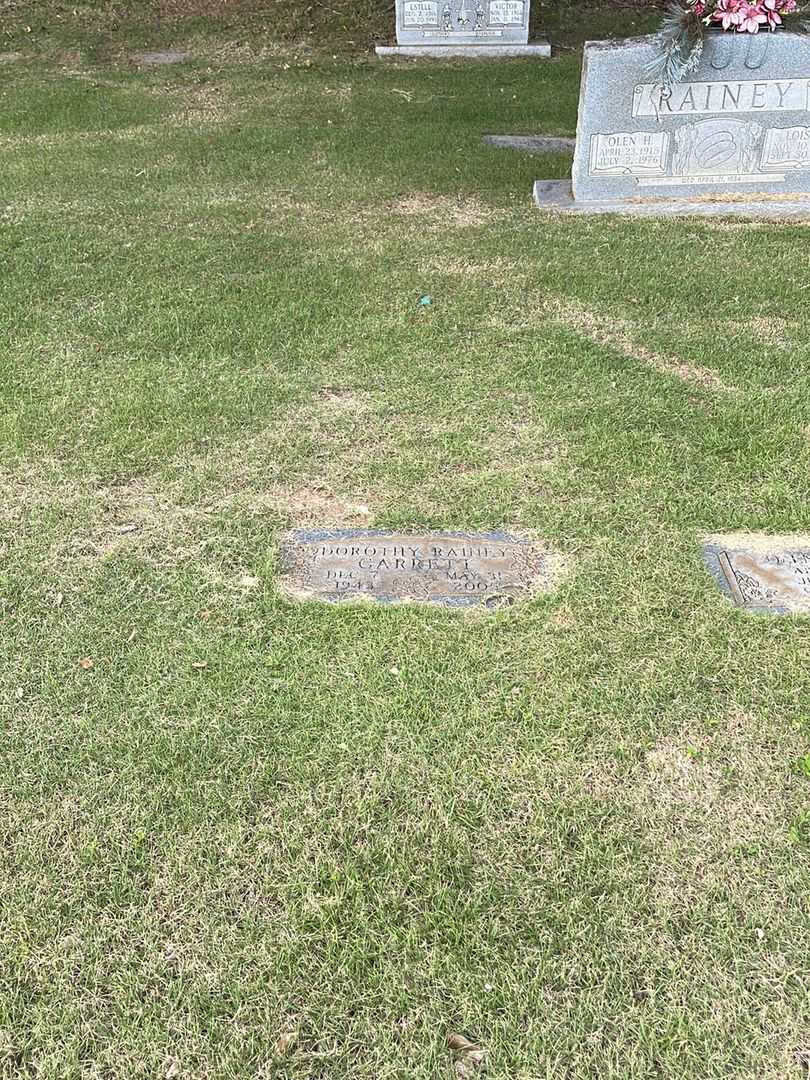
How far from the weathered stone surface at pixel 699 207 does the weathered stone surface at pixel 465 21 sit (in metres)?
6.51

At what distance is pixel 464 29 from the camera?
467 inches

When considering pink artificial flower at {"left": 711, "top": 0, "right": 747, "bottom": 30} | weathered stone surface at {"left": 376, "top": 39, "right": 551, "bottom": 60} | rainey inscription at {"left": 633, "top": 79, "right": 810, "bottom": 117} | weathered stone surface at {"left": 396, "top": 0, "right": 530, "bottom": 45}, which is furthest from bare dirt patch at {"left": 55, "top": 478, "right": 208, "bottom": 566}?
weathered stone surface at {"left": 396, "top": 0, "right": 530, "bottom": 45}

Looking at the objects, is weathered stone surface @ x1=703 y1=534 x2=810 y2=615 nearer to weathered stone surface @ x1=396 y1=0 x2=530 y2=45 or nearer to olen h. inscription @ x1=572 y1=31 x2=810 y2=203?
olen h. inscription @ x1=572 y1=31 x2=810 y2=203

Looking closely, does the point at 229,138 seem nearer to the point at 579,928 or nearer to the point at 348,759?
the point at 348,759

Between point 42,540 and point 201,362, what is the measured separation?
162 centimetres

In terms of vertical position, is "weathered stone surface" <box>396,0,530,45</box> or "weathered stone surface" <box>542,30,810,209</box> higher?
"weathered stone surface" <box>396,0,530,45</box>

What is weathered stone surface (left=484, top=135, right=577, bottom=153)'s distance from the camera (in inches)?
324

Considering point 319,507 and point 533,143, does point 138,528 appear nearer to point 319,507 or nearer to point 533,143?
point 319,507

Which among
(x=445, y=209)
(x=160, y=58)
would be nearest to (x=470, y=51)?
(x=160, y=58)

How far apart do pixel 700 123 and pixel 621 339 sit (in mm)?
2584

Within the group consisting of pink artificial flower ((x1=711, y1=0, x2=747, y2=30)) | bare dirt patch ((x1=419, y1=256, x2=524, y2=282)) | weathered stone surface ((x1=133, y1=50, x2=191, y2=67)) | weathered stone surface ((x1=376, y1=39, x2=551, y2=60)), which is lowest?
bare dirt patch ((x1=419, y1=256, x2=524, y2=282))

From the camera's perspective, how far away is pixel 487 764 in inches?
101

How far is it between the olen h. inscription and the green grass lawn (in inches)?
40.7

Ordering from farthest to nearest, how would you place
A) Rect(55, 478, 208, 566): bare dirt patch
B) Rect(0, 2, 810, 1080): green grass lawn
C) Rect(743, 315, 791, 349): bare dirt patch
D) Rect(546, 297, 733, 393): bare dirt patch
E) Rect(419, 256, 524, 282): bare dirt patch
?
Rect(419, 256, 524, 282): bare dirt patch
Rect(743, 315, 791, 349): bare dirt patch
Rect(546, 297, 733, 393): bare dirt patch
Rect(55, 478, 208, 566): bare dirt patch
Rect(0, 2, 810, 1080): green grass lawn
